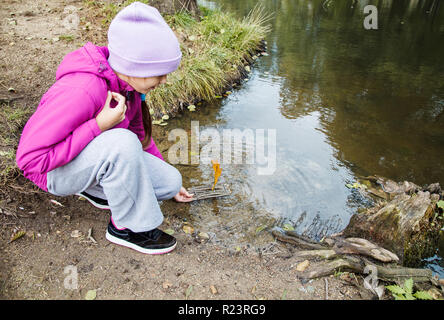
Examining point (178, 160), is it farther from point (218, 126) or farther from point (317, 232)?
point (317, 232)

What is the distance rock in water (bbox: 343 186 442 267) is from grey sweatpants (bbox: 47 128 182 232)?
1.78 meters

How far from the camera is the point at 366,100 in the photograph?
519cm

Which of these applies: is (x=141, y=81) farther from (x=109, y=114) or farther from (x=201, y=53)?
(x=201, y=53)

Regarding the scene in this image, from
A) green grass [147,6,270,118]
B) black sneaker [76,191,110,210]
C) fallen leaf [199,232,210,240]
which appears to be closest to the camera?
black sneaker [76,191,110,210]

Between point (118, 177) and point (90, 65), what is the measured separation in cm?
65

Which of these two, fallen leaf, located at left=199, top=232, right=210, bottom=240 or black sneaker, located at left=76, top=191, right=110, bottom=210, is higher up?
black sneaker, located at left=76, top=191, right=110, bottom=210

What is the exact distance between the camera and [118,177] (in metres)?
1.77

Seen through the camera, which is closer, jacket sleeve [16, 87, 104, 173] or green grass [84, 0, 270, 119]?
jacket sleeve [16, 87, 104, 173]

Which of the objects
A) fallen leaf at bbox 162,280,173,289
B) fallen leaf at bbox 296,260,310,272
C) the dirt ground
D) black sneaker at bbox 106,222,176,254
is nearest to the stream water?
the dirt ground

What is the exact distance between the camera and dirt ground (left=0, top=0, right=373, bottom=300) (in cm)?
182

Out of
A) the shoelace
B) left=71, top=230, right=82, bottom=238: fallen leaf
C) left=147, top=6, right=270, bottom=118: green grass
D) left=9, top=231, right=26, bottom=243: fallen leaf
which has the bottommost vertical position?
left=71, top=230, right=82, bottom=238: fallen leaf

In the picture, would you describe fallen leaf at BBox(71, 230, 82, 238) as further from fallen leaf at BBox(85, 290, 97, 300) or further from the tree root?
the tree root

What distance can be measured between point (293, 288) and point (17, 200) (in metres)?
2.11

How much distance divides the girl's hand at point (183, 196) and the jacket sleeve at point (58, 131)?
1.25m
